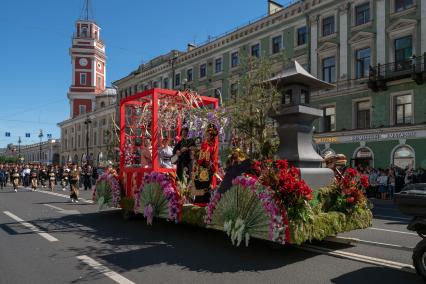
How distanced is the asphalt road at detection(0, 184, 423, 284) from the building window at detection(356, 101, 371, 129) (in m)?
19.4

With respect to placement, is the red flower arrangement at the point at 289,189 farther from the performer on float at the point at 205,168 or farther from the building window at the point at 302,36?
the building window at the point at 302,36

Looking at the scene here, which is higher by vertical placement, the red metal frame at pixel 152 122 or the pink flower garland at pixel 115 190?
the red metal frame at pixel 152 122

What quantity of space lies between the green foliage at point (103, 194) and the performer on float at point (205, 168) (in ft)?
10.0

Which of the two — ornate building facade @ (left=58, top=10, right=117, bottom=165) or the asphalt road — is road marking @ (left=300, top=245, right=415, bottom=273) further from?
ornate building facade @ (left=58, top=10, right=117, bottom=165)

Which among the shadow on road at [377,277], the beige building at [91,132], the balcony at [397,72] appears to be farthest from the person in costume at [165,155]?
the beige building at [91,132]

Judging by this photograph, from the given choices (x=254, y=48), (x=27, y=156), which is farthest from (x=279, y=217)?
(x=27, y=156)

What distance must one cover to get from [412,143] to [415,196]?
69.6 feet

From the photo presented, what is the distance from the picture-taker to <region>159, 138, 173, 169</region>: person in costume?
10.2 metres

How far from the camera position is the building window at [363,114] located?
27570mm

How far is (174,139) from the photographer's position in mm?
11461

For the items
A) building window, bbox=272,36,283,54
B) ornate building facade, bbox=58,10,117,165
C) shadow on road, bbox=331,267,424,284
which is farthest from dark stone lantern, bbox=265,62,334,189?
ornate building facade, bbox=58,10,117,165

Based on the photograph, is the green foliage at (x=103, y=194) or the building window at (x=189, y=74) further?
the building window at (x=189, y=74)

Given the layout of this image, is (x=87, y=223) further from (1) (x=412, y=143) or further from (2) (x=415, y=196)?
(1) (x=412, y=143)

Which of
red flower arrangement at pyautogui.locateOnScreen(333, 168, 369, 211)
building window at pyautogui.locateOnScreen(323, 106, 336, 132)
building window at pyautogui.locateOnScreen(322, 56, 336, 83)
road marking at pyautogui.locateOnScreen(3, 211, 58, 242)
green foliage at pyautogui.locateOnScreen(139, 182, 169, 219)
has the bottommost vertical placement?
road marking at pyautogui.locateOnScreen(3, 211, 58, 242)
